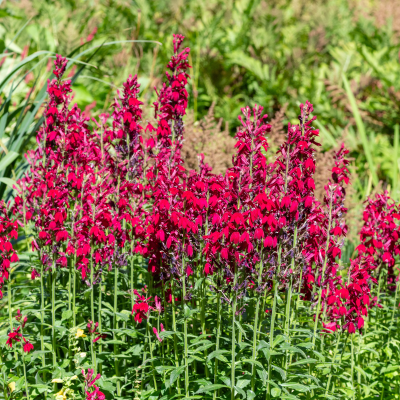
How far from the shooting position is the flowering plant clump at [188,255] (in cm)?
230

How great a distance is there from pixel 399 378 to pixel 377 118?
589 cm

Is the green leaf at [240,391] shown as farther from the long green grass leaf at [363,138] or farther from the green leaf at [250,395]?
the long green grass leaf at [363,138]

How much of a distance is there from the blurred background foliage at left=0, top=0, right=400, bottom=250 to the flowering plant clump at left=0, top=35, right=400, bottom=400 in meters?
3.94

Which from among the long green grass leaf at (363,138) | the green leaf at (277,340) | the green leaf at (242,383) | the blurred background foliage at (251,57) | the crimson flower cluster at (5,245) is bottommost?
the green leaf at (242,383)

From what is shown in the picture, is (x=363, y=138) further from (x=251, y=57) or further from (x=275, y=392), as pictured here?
(x=275, y=392)

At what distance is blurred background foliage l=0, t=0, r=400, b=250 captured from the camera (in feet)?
24.0

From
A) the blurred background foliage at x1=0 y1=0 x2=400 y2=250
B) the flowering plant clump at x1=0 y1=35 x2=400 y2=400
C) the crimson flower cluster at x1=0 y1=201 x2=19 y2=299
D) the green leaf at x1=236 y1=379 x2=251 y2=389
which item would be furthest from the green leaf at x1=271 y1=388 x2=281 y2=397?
the blurred background foliage at x1=0 y1=0 x2=400 y2=250

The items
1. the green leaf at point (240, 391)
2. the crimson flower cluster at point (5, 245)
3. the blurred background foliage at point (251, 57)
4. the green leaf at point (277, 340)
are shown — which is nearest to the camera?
the green leaf at point (240, 391)

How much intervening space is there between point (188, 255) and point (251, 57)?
22.4 feet

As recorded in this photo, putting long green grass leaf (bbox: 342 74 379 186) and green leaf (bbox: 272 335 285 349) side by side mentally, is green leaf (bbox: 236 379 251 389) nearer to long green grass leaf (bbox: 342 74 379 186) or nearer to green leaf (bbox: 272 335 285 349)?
green leaf (bbox: 272 335 285 349)

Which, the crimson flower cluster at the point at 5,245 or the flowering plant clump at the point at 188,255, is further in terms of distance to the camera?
the crimson flower cluster at the point at 5,245

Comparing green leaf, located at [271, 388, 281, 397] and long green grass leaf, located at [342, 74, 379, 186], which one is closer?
green leaf, located at [271, 388, 281, 397]

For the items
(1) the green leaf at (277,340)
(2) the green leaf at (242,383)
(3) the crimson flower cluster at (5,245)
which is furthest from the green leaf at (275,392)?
(3) the crimson flower cluster at (5,245)

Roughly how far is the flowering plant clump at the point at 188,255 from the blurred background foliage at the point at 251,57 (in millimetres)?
3936
